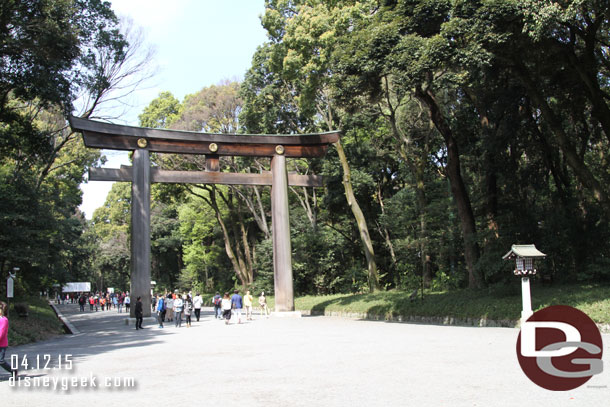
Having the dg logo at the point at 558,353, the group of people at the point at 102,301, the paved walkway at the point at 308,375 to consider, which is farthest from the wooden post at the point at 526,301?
the group of people at the point at 102,301

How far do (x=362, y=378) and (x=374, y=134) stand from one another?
23467mm

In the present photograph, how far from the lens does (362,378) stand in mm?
6977

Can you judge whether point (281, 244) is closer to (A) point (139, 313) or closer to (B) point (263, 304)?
(B) point (263, 304)

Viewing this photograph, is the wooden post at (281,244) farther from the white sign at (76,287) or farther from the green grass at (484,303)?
the white sign at (76,287)

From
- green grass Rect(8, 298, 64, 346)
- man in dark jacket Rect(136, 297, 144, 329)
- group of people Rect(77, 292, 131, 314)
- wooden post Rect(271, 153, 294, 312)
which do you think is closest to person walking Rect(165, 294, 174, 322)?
man in dark jacket Rect(136, 297, 144, 329)

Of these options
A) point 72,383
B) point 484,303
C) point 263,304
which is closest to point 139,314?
point 263,304

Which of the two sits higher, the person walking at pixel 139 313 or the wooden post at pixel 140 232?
the wooden post at pixel 140 232

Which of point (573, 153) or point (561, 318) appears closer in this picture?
point (561, 318)

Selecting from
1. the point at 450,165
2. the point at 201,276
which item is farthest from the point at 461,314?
the point at 201,276

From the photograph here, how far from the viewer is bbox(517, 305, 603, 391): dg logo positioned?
6.17 meters

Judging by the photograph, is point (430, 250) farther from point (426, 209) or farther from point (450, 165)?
point (450, 165)

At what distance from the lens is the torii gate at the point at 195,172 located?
65.4ft

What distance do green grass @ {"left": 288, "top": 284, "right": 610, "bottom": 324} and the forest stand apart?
3.03ft

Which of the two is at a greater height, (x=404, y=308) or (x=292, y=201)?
(x=292, y=201)
